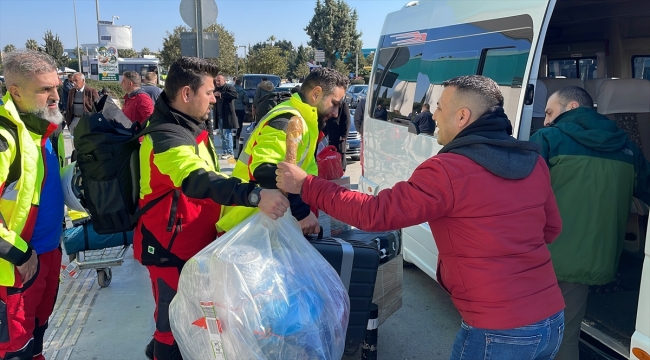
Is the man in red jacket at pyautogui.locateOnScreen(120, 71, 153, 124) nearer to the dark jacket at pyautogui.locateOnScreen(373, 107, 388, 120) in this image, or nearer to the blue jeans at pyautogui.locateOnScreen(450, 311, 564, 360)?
the dark jacket at pyautogui.locateOnScreen(373, 107, 388, 120)

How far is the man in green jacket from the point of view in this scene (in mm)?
2672

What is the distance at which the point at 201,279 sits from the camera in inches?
76.0

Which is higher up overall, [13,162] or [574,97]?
[574,97]

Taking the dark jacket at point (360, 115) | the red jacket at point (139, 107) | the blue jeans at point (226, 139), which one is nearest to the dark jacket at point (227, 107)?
the blue jeans at point (226, 139)

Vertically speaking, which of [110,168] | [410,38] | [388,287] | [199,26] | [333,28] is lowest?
[388,287]

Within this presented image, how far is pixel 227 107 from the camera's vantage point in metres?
10.9

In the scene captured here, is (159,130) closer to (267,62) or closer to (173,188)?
(173,188)

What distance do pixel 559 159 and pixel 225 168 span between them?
7.87 metres

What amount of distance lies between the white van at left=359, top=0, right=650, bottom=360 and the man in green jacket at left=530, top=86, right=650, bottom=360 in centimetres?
22

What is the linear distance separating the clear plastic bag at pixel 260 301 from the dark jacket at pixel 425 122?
6.94ft

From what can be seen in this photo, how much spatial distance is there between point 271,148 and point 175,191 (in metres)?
0.50

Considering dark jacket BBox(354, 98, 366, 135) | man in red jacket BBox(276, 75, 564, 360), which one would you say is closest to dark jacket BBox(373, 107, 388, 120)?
man in red jacket BBox(276, 75, 564, 360)

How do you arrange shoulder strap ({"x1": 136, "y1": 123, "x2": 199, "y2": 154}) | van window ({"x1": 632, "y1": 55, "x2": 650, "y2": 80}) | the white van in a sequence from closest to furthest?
shoulder strap ({"x1": 136, "y1": 123, "x2": 199, "y2": 154})
the white van
van window ({"x1": 632, "y1": 55, "x2": 650, "y2": 80})

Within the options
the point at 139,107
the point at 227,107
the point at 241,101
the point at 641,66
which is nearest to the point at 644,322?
the point at 641,66
